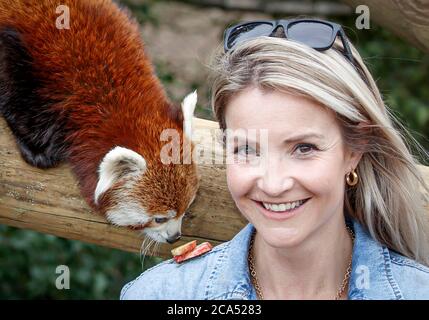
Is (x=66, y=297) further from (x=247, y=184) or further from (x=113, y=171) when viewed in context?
(x=247, y=184)

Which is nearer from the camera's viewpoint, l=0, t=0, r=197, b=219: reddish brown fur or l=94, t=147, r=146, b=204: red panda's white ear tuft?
l=94, t=147, r=146, b=204: red panda's white ear tuft

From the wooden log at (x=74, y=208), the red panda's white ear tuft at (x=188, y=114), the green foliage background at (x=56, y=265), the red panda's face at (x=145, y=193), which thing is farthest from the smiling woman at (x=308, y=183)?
the green foliage background at (x=56, y=265)

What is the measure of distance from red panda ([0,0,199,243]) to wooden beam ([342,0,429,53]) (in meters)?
0.72

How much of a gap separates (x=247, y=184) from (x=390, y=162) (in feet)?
1.32

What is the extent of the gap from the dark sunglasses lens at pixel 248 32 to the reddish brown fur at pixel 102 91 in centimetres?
83

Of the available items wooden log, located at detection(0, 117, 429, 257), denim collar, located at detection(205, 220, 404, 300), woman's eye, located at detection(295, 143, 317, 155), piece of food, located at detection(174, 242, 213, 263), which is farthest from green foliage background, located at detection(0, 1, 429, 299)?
woman's eye, located at detection(295, 143, 317, 155)

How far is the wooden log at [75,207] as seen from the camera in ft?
7.91

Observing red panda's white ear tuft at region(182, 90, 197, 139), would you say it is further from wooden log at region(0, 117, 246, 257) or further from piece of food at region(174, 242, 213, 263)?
piece of food at region(174, 242, 213, 263)

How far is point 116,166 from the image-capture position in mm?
2564

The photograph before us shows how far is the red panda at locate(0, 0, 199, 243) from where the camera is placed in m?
2.57

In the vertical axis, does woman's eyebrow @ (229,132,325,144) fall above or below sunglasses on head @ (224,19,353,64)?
below

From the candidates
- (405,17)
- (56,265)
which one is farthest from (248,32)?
(56,265)

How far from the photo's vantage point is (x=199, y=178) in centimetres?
250

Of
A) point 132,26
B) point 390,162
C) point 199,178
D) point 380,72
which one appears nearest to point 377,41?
point 380,72
